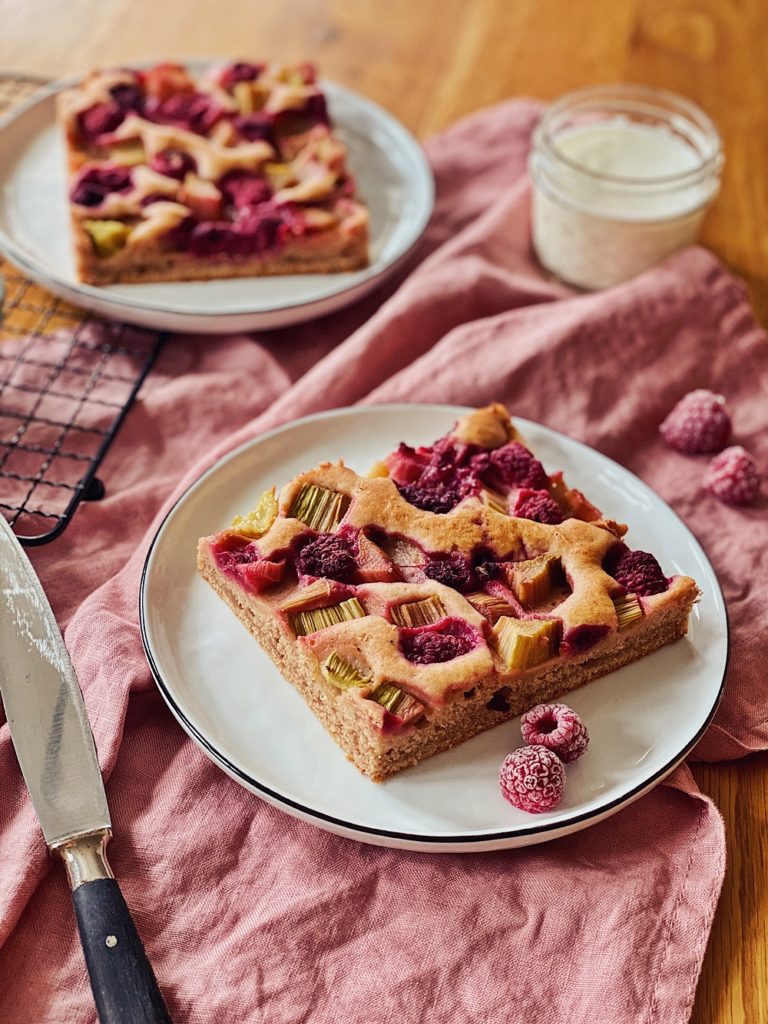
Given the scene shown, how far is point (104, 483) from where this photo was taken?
273 centimetres

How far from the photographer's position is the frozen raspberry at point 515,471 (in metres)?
2.40

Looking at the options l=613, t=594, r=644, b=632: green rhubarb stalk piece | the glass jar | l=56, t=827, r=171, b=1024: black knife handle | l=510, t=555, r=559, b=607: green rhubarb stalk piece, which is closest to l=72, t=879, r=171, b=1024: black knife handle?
l=56, t=827, r=171, b=1024: black knife handle

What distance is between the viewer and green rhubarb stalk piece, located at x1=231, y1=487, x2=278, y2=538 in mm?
2273

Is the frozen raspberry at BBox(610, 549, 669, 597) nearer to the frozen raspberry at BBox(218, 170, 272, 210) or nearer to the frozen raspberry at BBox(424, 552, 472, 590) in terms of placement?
the frozen raspberry at BBox(424, 552, 472, 590)

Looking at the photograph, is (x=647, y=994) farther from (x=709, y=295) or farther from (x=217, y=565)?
(x=709, y=295)

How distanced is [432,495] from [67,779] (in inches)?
35.1

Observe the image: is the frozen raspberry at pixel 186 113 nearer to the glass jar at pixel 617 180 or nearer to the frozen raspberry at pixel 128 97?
the frozen raspberry at pixel 128 97

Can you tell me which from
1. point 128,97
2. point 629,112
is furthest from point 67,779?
point 629,112

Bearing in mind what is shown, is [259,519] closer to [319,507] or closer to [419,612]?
[319,507]

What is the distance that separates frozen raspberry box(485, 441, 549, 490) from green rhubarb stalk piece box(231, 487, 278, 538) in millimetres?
455

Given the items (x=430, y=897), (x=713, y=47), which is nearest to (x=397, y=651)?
(x=430, y=897)

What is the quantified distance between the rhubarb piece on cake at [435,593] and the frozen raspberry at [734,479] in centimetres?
43

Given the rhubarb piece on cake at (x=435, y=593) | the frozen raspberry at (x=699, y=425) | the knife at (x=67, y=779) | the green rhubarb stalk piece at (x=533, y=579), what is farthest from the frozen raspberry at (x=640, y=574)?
the knife at (x=67, y=779)

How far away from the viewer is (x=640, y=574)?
2.24 metres
